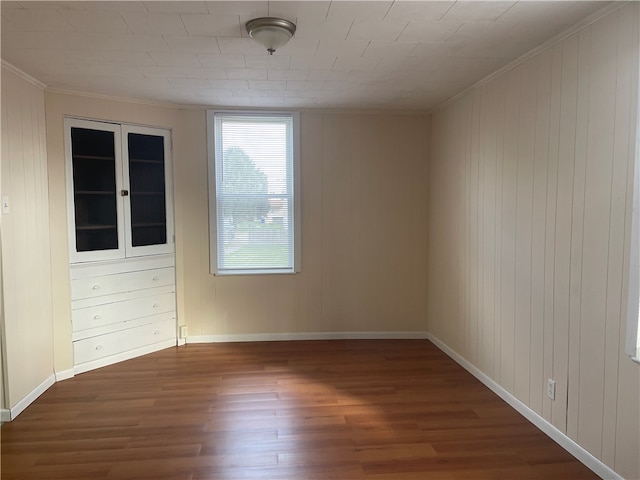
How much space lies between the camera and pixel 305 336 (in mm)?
4422

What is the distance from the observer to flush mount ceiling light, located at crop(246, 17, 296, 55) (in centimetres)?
216

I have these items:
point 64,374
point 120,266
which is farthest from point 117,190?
point 64,374

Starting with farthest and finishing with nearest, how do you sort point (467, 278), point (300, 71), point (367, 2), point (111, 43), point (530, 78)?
point (467, 278)
point (300, 71)
point (530, 78)
point (111, 43)
point (367, 2)

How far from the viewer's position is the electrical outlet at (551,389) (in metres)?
2.48

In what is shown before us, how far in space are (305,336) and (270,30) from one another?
3067 millimetres

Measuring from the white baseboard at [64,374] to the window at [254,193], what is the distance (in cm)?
147

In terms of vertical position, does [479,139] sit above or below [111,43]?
below

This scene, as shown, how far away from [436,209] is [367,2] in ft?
8.39

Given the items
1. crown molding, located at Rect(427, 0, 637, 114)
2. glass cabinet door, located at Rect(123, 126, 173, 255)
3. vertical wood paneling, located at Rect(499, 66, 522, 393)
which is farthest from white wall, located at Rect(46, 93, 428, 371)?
vertical wood paneling, located at Rect(499, 66, 522, 393)

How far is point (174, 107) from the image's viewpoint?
4.04 m

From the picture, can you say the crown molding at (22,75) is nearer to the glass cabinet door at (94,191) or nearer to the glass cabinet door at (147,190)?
the glass cabinet door at (94,191)

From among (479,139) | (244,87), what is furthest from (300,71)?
(479,139)

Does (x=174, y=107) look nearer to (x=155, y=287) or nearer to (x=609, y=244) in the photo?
(x=155, y=287)

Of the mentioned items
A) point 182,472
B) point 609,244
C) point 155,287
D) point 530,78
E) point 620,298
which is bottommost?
point 182,472
